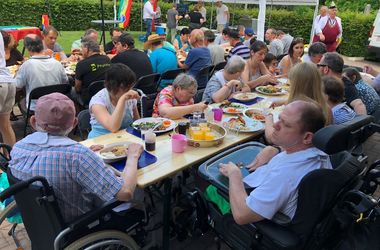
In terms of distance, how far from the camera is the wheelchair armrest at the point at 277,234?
1.70 metres

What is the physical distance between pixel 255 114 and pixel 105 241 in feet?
6.59

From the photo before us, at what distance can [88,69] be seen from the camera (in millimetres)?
4535

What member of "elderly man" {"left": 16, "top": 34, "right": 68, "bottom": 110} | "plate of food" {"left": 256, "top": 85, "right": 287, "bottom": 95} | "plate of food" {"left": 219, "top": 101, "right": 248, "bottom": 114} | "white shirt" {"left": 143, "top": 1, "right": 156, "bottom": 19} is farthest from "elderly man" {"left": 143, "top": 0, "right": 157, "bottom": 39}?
"plate of food" {"left": 219, "top": 101, "right": 248, "bottom": 114}

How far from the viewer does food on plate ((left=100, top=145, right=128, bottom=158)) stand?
2.32 metres

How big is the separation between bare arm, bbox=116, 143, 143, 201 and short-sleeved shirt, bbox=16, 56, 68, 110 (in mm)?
2496

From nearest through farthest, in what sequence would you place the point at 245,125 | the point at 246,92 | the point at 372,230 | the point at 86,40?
1. the point at 372,230
2. the point at 245,125
3. the point at 246,92
4. the point at 86,40

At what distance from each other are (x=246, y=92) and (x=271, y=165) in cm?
235

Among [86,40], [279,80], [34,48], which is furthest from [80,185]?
[279,80]

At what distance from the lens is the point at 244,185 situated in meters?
2.05

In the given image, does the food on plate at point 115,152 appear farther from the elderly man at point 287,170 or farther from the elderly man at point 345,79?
the elderly man at point 345,79

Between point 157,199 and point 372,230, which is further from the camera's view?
point 157,199

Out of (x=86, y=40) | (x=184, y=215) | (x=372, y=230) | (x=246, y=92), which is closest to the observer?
(x=372, y=230)

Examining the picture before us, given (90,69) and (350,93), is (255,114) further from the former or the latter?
(90,69)

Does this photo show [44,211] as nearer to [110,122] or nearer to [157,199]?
[110,122]
